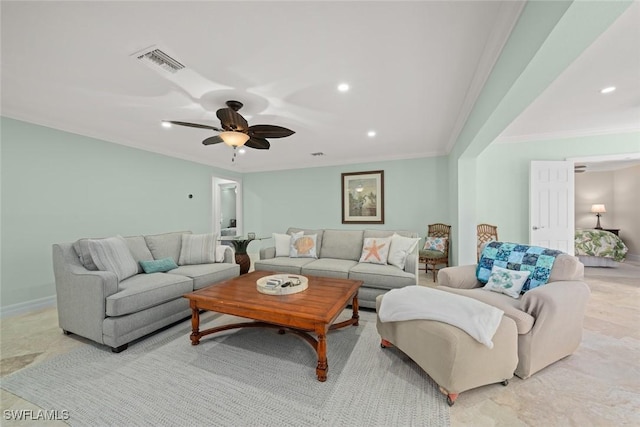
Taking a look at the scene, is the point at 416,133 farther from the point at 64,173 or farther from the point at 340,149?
the point at 64,173

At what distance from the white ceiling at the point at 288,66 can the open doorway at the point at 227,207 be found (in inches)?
94.6

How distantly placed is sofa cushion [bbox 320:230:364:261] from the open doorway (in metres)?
2.05

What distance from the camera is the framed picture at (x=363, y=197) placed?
5.35 meters

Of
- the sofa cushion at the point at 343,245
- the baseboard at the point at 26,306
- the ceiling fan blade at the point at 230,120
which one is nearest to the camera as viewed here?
the ceiling fan blade at the point at 230,120

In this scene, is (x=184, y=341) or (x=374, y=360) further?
(x=184, y=341)

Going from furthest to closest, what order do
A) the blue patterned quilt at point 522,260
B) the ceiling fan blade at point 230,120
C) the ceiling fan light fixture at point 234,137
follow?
the ceiling fan light fixture at point 234,137 < the ceiling fan blade at point 230,120 < the blue patterned quilt at point 522,260

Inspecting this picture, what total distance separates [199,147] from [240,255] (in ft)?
7.28

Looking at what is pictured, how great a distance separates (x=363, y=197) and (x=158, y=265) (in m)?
3.96

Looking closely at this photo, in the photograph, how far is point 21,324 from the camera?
267cm

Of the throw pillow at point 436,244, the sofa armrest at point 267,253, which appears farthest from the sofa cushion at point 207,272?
the throw pillow at point 436,244

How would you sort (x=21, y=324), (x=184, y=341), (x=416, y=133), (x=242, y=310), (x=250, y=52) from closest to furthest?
(x=250, y=52)
(x=242, y=310)
(x=184, y=341)
(x=21, y=324)
(x=416, y=133)

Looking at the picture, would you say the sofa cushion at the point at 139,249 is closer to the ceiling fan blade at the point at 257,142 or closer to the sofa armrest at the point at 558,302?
the ceiling fan blade at the point at 257,142

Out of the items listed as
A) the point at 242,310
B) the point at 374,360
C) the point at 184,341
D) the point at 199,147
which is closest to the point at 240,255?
the point at 184,341

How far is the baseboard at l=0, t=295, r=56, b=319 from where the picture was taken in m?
2.87
